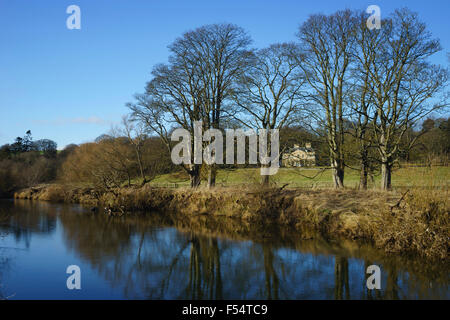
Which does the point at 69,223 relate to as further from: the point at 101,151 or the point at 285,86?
the point at 285,86

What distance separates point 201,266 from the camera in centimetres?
1060

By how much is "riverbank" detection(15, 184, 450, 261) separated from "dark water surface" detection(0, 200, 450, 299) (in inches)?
29.0

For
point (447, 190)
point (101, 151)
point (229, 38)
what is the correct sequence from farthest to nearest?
point (101, 151), point (229, 38), point (447, 190)

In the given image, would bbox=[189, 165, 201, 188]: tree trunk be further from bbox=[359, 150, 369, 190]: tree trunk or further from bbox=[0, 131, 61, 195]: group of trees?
bbox=[0, 131, 61, 195]: group of trees

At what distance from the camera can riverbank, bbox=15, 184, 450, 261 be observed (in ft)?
33.4

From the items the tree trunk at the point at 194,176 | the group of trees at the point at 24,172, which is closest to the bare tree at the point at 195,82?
the tree trunk at the point at 194,176

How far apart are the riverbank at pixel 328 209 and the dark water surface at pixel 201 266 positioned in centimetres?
74

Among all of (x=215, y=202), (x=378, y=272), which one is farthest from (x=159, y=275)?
(x=215, y=202)

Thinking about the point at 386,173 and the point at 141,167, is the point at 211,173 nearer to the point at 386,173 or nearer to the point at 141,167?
the point at 141,167

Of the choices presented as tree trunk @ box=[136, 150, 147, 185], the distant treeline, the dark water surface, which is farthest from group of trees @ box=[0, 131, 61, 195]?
the dark water surface

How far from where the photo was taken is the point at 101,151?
28.6 meters

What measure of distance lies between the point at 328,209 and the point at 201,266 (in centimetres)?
645

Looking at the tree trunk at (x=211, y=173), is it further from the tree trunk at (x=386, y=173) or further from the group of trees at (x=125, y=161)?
the tree trunk at (x=386, y=173)
